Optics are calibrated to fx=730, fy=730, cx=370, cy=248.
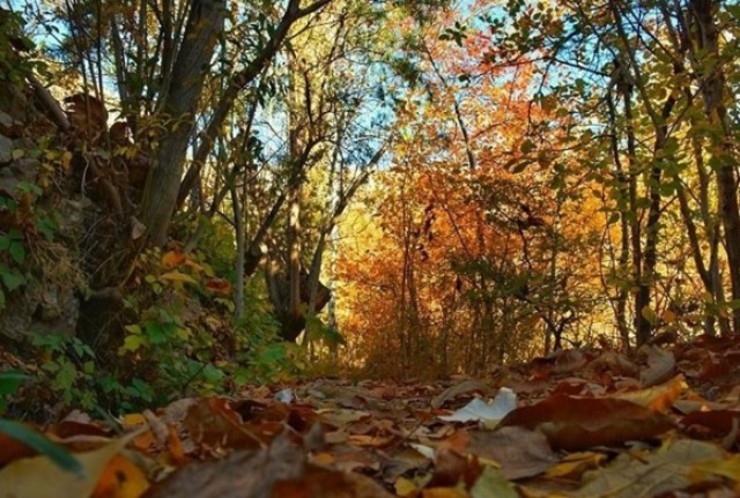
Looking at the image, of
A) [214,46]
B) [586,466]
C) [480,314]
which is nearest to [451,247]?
[480,314]

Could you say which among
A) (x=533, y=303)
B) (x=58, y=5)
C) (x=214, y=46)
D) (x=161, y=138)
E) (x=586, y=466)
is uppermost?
(x=58, y=5)

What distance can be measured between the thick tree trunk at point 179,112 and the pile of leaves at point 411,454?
288 cm

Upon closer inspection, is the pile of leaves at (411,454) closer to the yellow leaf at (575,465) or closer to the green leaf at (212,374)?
the yellow leaf at (575,465)

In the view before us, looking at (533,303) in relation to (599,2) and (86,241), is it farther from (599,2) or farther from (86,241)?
(86,241)

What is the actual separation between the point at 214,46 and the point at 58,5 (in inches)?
43.6

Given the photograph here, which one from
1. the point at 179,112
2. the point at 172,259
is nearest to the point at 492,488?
the point at 172,259

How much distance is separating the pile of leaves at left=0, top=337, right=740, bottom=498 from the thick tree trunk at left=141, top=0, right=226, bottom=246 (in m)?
2.88

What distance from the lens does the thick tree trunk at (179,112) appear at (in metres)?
3.99

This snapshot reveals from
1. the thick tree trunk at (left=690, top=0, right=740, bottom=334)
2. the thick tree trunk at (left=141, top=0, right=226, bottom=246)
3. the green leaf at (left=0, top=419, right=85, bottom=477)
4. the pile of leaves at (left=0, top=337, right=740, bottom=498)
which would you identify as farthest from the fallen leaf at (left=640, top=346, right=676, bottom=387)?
the thick tree trunk at (left=141, top=0, right=226, bottom=246)

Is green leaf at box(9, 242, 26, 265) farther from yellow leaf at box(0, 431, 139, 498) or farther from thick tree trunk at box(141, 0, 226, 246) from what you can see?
yellow leaf at box(0, 431, 139, 498)

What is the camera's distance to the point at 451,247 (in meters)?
9.39

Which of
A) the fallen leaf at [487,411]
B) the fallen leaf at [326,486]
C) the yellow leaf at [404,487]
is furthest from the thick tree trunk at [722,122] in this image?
the fallen leaf at [326,486]

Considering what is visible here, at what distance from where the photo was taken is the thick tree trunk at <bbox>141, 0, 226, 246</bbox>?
399 cm

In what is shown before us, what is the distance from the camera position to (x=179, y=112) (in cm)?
411
